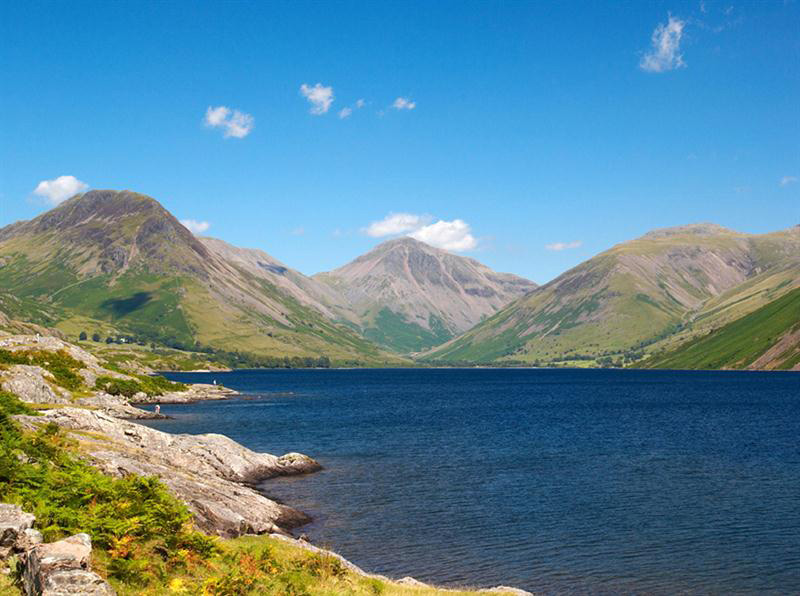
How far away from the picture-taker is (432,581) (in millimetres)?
43969

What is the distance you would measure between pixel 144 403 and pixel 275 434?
62.0 meters

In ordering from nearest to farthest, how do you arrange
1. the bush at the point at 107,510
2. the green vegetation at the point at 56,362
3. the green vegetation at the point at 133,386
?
the bush at the point at 107,510, the green vegetation at the point at 56,362, the green vegetation at the point at 133,386

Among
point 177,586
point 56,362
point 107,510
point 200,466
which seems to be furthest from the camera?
point 56,362

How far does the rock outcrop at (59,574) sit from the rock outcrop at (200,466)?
72.9 ft

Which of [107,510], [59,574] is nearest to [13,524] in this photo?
[107,510]

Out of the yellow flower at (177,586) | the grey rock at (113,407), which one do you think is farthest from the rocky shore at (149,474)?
the grey rock at (113,407)

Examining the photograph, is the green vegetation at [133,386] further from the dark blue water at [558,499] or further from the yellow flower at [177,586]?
the yellow flower at [177,586]

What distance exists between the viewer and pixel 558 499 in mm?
67625

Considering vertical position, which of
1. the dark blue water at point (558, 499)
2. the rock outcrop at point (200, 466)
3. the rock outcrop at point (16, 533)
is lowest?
the dark blue water at point (558, 499)

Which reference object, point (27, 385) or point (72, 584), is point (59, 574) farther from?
point (27, 385)

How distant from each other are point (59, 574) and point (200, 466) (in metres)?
52.0

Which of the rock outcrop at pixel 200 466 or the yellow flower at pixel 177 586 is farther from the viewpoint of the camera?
the rock outcrop at pixel 200 466

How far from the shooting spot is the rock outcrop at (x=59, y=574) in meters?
19.4

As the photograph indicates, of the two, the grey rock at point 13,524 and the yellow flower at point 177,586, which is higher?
the grey rock at point 13,524
